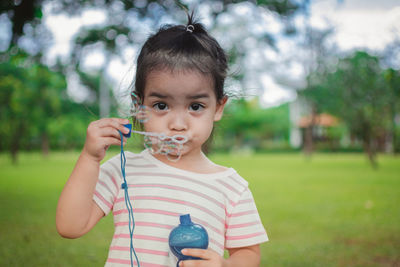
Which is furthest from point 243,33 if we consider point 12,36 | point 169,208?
point 169,208

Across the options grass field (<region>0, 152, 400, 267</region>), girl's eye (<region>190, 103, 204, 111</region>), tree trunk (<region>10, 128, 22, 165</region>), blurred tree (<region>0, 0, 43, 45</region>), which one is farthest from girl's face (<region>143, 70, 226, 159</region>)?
tree trunk (<region>10, 128, 22, 165</region>)

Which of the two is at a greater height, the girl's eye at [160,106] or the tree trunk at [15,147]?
the girl's eye at [160,106]

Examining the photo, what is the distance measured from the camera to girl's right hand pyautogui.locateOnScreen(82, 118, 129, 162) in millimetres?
1334

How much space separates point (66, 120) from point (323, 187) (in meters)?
27.2

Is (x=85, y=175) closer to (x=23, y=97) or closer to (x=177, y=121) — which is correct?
(x=177, y=121)

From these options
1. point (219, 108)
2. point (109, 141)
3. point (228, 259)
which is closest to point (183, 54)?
point (219, 108)

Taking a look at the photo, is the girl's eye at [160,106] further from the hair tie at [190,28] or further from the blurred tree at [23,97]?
the blurred tree at [23,97]

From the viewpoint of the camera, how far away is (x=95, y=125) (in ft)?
4.42

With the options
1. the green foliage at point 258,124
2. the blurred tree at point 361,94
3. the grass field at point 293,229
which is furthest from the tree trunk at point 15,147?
the green foliage at point 258,124

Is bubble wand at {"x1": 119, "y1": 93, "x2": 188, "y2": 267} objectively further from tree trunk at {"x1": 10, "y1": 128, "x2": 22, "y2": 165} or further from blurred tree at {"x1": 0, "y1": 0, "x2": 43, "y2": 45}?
tree trunk at {"x1": 10, "y1": 128, "x2": 22, "y2": 165}

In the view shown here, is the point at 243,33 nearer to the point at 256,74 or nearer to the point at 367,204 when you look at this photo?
the point at 367,204

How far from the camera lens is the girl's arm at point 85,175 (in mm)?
1339

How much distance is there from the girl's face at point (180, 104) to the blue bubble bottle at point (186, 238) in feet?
1.13

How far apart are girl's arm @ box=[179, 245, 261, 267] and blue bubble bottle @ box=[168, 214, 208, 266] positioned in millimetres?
16
